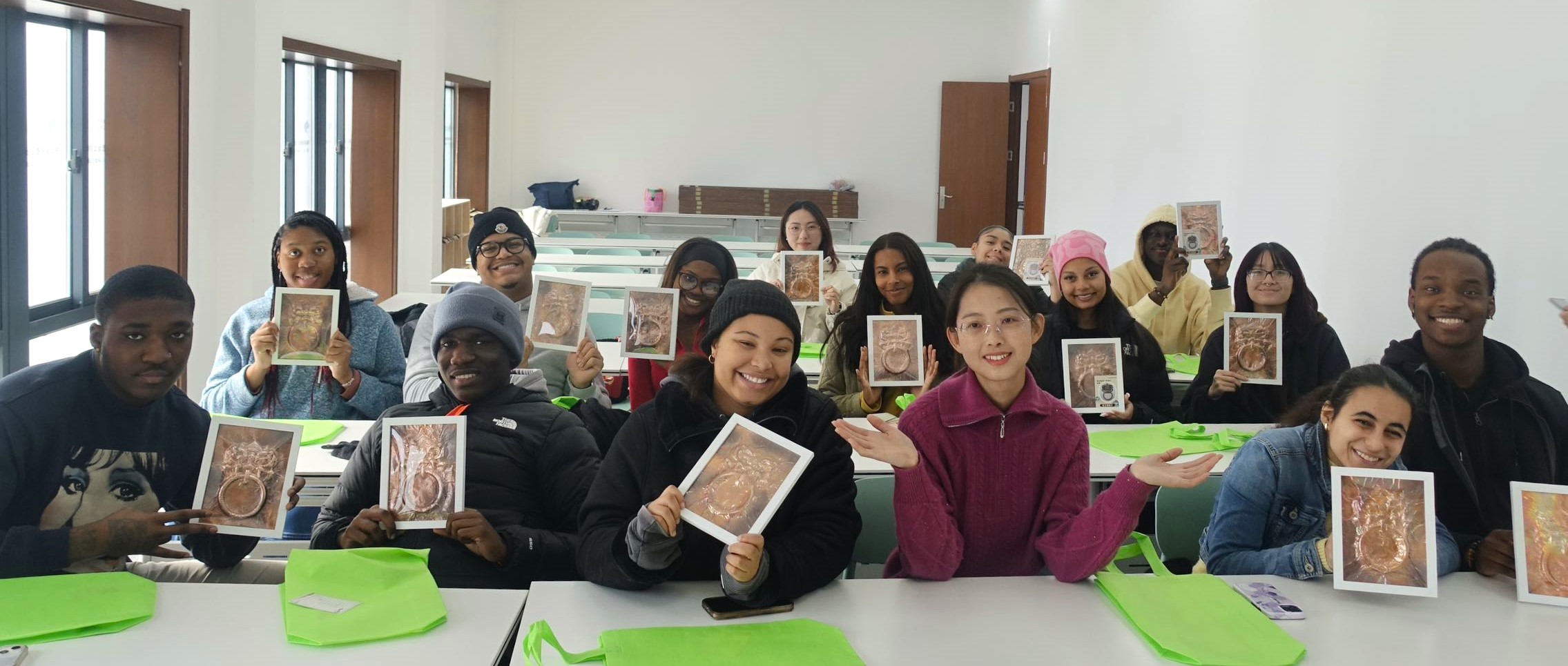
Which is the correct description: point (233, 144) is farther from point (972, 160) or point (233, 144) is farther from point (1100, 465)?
point (972, 160)

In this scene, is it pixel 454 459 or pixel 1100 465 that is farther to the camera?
pixel 1100 465

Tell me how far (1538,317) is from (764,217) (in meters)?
8.43

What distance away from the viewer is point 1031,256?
6.36m

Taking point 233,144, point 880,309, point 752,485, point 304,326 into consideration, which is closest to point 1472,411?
point 880,309

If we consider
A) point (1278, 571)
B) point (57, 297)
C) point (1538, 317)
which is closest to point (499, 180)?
point (57, 297)

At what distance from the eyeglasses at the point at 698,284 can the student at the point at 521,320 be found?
36cm

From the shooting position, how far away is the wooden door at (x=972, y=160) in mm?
12141

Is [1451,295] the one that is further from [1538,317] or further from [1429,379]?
[1538,317]

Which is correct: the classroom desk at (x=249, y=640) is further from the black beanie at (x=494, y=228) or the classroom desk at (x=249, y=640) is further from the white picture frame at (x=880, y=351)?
the black beanie at (x=494, y=228)

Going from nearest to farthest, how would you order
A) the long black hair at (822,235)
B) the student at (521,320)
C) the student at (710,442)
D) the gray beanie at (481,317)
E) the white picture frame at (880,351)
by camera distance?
the student at (710,442) → the gray beanie at (481,317) → the student at (521,320) → the white picture frame at (880,351) → the long black hair at (822,235)

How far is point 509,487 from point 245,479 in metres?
0.54

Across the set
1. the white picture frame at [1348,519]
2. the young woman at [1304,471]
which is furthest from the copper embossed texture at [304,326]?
the white picture frame at [1348,519]

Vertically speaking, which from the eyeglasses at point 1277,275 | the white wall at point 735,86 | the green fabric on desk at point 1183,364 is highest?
the white wall at point 735,86

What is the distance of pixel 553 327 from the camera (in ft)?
12.2
